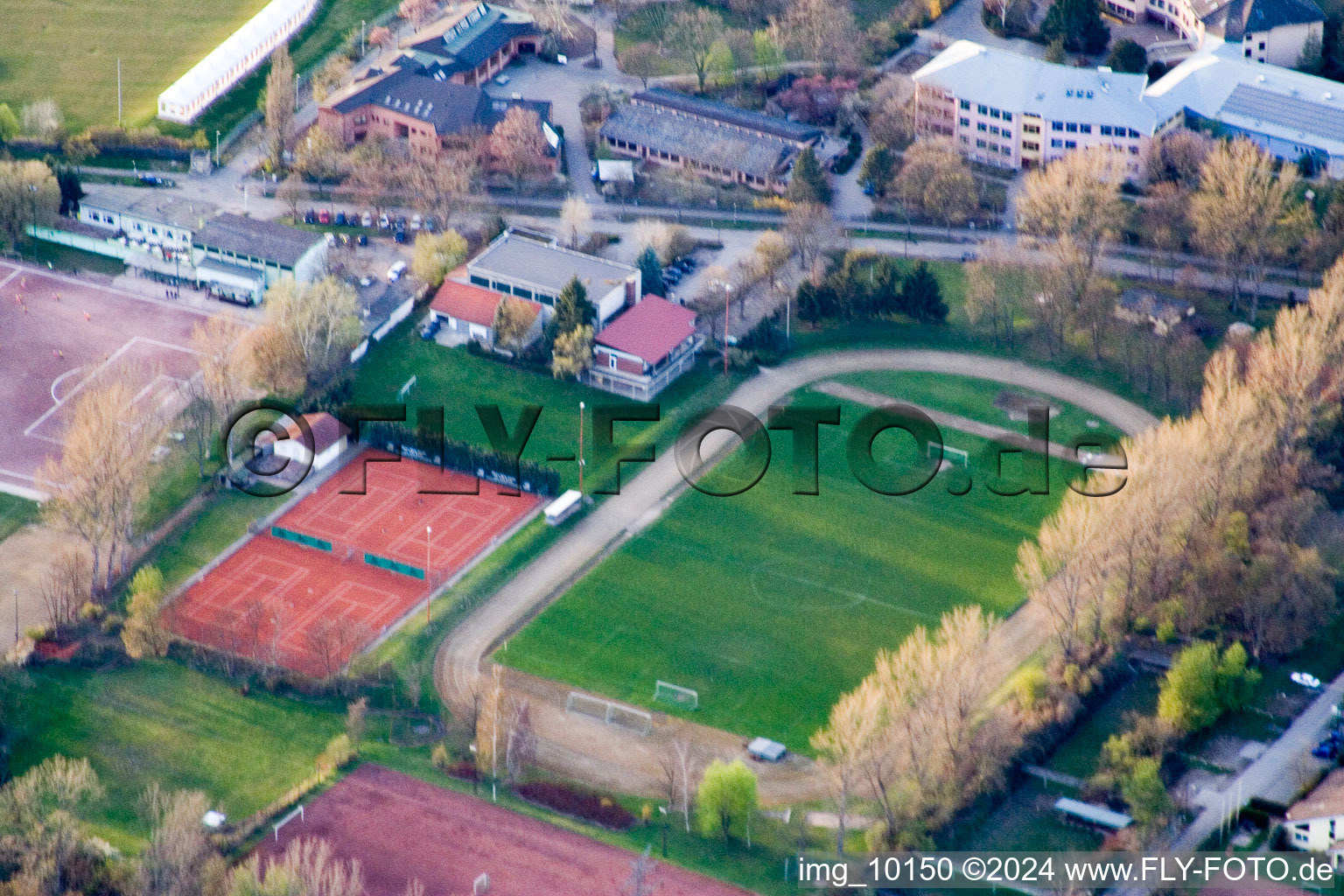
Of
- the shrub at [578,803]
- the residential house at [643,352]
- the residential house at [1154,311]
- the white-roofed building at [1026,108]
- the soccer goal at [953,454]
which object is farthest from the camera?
the white-roofed building at [1026,108]

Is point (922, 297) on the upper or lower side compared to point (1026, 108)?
lower

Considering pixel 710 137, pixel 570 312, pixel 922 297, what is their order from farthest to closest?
pixel 710 137
pixel 922 297
pixel 570 312

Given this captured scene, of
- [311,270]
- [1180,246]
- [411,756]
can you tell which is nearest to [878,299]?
[1180,246]

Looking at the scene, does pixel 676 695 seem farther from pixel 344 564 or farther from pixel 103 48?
pixel 103 48

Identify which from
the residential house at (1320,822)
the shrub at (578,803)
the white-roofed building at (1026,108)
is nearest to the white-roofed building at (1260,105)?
the white-roofed building at (1026,108)

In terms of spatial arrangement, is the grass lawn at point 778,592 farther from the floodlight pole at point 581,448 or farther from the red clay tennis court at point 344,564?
the red clay tennis court at point 344,564

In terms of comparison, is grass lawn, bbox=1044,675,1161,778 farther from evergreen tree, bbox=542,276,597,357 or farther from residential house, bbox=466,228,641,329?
residential house, bbox=466,228,641,329

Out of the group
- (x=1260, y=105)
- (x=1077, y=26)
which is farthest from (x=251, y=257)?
(x=1260, y=105)
